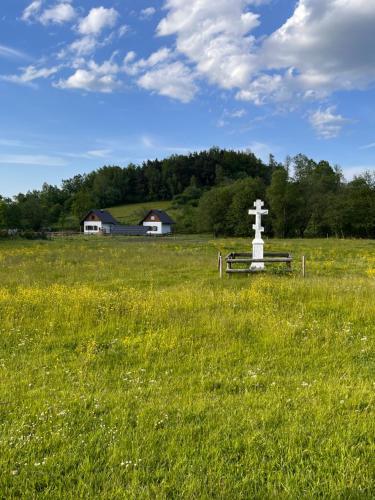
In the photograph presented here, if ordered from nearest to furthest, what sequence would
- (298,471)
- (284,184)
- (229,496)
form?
1. (229,496)
2. (298,471)
3. (284,184)

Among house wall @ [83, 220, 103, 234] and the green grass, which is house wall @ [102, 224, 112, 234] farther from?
the green grass

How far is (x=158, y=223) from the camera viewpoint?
316ft

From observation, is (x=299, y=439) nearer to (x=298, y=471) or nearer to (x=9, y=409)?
(x=298, y=471)

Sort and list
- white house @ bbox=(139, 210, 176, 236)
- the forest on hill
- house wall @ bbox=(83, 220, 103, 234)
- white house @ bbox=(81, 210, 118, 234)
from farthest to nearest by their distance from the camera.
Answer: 1. white house @ bbox=(81, 210, 118, 234)
2. house wall @ bbox=(83, 220, 103, 234)
3. white house @ bbox=(139, 210, 176, 236)
4. the forest on hill

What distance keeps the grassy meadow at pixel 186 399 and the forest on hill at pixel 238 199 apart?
6205 cm

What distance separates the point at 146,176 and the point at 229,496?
137 metres

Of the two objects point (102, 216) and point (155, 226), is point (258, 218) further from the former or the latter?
point (102, 216)

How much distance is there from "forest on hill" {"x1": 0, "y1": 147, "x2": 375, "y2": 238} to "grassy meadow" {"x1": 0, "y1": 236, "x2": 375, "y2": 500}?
62052 mm

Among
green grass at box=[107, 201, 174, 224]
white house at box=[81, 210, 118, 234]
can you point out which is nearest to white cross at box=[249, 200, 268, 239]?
Answer: white house at box=[81, 210, 118, 234]

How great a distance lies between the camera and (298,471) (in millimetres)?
3459

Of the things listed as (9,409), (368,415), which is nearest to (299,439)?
(368,415)

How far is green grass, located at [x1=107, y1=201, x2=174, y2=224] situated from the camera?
113 m

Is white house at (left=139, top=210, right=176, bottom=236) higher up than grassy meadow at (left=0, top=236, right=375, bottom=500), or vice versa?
white house at (left=139, top=210, right=176, bottom=236)

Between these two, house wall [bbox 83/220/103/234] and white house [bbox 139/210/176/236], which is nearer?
white house [bbox 139/210/176/236]
